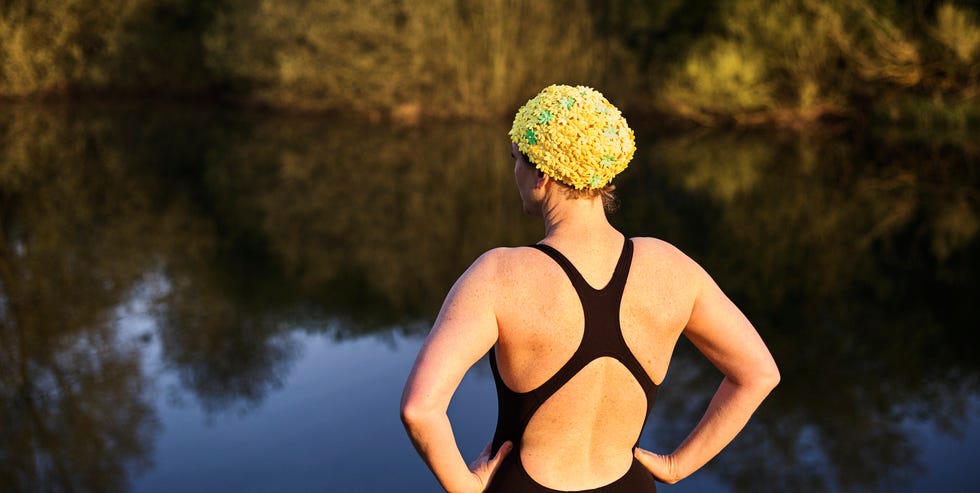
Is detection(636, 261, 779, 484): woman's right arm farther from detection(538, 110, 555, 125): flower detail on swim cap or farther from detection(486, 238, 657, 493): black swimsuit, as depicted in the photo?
detection(538, 110, 555, 125): flower detail on swim cap

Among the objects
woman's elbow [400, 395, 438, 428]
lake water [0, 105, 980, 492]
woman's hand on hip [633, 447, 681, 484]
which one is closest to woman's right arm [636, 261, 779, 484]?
woman's hand on hip [633, 447, 681, 484]

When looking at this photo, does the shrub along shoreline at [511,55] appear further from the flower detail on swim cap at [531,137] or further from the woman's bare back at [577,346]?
the flower detail on swim cap at [531,137]

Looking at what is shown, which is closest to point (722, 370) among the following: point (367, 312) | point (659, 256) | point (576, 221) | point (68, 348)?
point (659, 256)

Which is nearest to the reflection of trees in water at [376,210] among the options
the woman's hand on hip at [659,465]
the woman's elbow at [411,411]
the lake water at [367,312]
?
the lake water at [367,312]

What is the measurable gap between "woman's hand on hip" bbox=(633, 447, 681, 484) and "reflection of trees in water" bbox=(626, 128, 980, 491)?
3023mm

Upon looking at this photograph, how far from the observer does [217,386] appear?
6852 millimetres

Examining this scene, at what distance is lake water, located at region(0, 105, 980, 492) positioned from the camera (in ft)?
18.3

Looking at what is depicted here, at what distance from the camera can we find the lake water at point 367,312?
5.59 meters

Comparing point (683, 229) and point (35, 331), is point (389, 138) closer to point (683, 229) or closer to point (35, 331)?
point (683, 229)

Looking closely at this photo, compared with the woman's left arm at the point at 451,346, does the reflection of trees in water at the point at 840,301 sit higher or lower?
lower

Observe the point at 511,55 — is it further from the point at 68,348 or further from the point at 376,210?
the point at 68,348

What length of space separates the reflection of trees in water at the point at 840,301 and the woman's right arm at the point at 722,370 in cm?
301

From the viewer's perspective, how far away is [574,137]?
1910mm

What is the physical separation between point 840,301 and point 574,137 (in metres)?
8.47
